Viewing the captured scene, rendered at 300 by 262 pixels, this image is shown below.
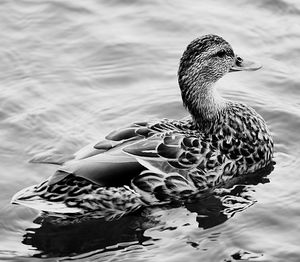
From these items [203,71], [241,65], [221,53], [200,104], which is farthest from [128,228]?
[241,65]

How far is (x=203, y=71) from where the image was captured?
382 inches

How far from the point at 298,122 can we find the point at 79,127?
2.28 meters

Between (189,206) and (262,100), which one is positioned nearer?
(189,206)

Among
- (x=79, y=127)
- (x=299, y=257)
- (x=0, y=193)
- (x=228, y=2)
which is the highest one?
(x=228, y=2)

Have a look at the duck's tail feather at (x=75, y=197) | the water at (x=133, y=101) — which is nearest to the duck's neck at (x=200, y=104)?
the water at (x=133, y=101)

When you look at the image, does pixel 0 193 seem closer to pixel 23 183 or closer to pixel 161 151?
pixel 23 183

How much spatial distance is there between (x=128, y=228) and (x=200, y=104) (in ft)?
5.14

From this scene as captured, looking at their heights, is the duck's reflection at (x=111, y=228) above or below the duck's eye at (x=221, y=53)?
below

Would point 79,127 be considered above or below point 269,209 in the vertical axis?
above

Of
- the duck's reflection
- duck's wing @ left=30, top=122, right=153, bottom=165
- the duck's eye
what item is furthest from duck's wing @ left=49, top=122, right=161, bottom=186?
the duck's eye

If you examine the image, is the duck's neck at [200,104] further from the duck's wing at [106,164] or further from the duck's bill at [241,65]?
the duck's wing at [106,164]

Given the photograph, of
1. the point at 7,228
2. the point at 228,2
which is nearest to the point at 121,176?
the point at 7,228

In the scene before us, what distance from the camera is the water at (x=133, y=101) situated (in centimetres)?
859

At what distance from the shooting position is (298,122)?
33.6 ft
